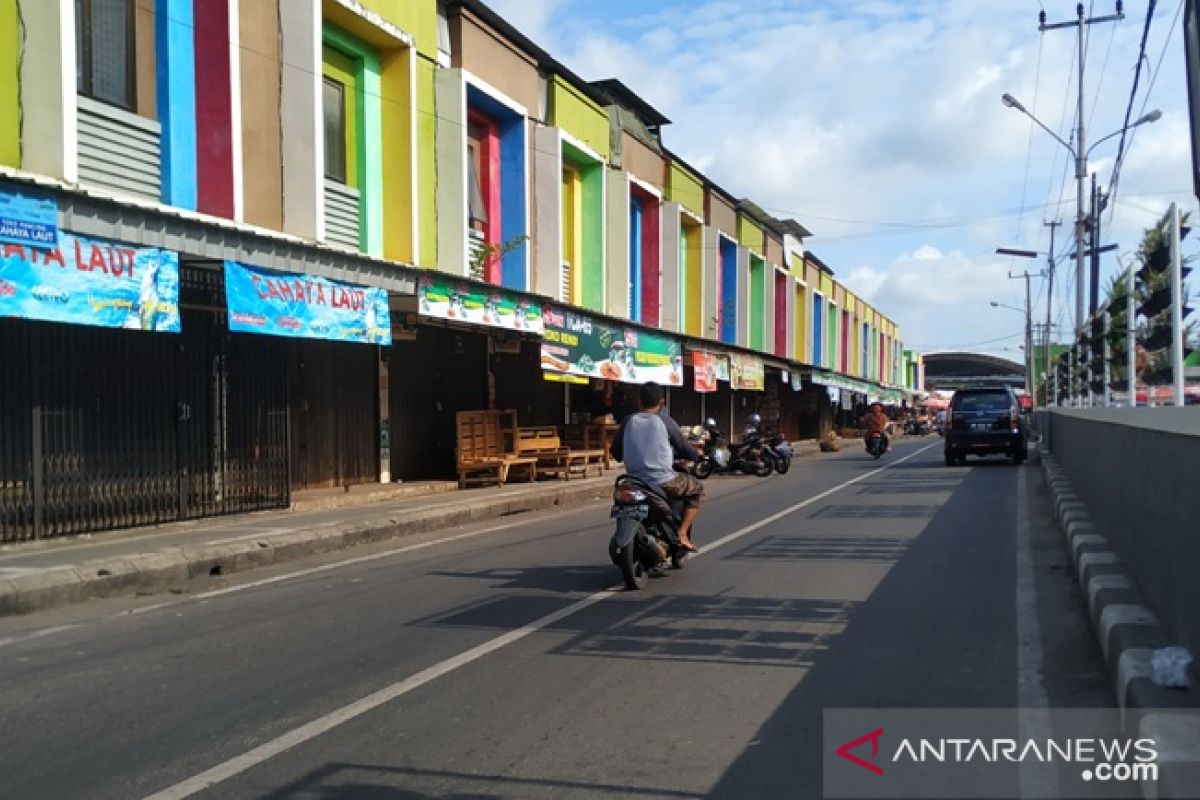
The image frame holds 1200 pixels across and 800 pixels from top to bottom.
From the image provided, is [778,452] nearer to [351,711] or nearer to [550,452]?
[550,452]

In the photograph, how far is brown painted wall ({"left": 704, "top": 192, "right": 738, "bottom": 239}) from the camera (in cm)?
3292

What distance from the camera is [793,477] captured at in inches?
897

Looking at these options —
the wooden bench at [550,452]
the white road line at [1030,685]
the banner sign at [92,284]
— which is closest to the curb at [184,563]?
the banner sign at [92,284]

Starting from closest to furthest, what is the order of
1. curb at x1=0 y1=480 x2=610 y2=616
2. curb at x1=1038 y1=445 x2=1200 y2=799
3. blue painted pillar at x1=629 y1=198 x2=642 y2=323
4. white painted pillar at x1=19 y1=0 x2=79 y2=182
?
1. curb at x1=1038 y1=445 x2=1200 y2=799
2. curb at x1=0 y1=480 x2=610 y2=616
3. white painted pillar at x1=19 y1=0 x2=79 y2=182
4. blue painted pillar at x1=629 y1=198 x2=642 y2=323

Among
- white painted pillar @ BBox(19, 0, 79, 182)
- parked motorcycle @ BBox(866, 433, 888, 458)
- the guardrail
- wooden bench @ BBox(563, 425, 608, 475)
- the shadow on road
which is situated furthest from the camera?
parked motorcycle @ BBox(866, 433, 888, 458)

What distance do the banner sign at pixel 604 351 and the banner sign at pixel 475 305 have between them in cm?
71

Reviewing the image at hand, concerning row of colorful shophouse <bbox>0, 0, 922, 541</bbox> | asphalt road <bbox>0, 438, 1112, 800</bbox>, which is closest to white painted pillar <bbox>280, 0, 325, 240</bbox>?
row of colorful shophouse <bbox>0, 0, 922, 541</bbox>

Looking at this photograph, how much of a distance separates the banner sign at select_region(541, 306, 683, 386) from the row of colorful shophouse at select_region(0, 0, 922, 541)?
0.24 feet

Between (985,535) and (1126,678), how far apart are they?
7310 millimetres

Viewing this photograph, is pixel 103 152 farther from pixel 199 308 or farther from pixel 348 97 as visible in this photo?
pixel 348 97

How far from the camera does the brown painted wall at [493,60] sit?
697 inches

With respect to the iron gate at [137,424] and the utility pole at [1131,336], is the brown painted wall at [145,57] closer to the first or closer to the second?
the iron gate at [137,424]

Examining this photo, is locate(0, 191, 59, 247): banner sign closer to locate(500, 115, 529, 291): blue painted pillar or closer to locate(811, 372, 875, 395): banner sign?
locate(500, 115, 529, 291): blue painted pillar

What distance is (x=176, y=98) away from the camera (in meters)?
12.0
